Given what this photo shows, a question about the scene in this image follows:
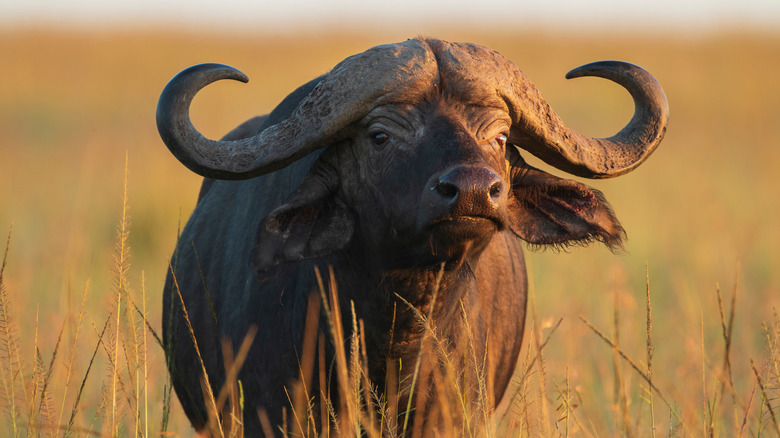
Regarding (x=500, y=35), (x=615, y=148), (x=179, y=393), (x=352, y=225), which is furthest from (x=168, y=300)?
(x=500, y=35)

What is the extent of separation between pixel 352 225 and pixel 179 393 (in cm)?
203

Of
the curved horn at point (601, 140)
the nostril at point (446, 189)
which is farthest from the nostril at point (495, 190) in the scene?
the curved horn at point (601, 140)

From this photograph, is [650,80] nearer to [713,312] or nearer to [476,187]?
[476,187]

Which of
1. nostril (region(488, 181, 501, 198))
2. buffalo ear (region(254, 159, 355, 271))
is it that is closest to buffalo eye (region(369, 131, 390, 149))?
buffalo ear (region(254, 159, 355, 271))

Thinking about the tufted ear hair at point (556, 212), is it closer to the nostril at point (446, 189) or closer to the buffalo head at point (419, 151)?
the buffalo head at point (419, 151)

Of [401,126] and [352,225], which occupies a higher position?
[401,126]

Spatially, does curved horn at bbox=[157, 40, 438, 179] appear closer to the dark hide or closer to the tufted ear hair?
the dark hide

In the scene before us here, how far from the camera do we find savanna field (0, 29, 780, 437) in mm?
3768

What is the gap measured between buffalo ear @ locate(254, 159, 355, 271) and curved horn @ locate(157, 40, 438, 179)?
179 millimetres

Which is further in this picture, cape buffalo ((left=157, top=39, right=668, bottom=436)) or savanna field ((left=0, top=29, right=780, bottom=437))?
savanna field ((left=0, top=29, right=780, bottom=437))

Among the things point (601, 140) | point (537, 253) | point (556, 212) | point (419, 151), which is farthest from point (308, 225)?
point (537, 253)

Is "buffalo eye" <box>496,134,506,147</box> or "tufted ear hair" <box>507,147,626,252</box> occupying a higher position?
"buffalo eye" <box>496,134,506,147</box>

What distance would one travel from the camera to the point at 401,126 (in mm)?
3471

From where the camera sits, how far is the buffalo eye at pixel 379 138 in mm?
3496
